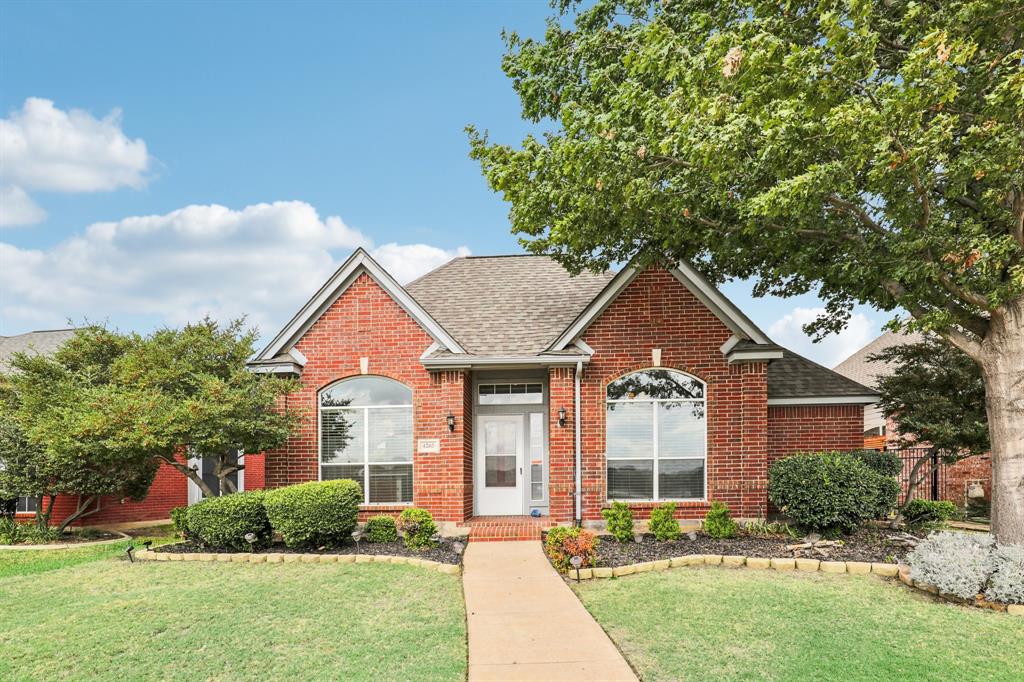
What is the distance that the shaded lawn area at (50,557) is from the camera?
10.2 metres

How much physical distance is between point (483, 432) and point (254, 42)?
31.0ft

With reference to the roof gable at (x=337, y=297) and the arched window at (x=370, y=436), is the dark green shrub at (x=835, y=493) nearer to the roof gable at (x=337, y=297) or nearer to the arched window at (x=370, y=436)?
the roof gable at (x=337, y=297)

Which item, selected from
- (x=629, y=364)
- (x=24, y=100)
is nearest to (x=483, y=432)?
(x=629, y=364)

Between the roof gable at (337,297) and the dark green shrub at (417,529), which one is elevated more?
the roof gable at (337,297)

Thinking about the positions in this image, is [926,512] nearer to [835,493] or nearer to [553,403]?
[835,493]

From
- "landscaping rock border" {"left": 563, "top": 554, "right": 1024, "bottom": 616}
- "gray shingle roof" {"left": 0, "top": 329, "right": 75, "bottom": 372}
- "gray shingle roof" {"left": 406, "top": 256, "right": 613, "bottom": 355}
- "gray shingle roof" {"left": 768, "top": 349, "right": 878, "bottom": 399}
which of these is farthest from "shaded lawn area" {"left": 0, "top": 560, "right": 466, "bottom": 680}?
"gray shingle roof" {"left": 0, "top": 329, "right": 75, "bottom": 372}

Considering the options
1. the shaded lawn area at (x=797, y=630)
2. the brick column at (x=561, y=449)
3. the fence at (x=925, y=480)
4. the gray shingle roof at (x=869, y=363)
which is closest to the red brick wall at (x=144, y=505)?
the brick column at (x=561, y=449)

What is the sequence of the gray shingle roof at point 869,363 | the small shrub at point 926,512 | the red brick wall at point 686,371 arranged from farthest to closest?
the gray shingle roof at point 869,363 → the red brick wall at point 686,371 → the small shrub at point 926,512

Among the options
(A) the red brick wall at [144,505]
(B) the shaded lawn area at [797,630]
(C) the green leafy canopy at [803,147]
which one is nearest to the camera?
(B) the shaded lawn area at [797,630]

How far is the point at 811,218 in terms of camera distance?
31.5ft

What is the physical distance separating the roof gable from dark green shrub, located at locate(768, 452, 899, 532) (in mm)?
7138

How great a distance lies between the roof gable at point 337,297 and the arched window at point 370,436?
1358 mm

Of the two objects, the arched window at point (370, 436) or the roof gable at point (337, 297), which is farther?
the roof gable at point (337, 297)

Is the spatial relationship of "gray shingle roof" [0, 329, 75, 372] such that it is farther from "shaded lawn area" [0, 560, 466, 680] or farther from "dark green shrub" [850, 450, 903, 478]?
"dark green shrub" [850, 450, 903, 478]
